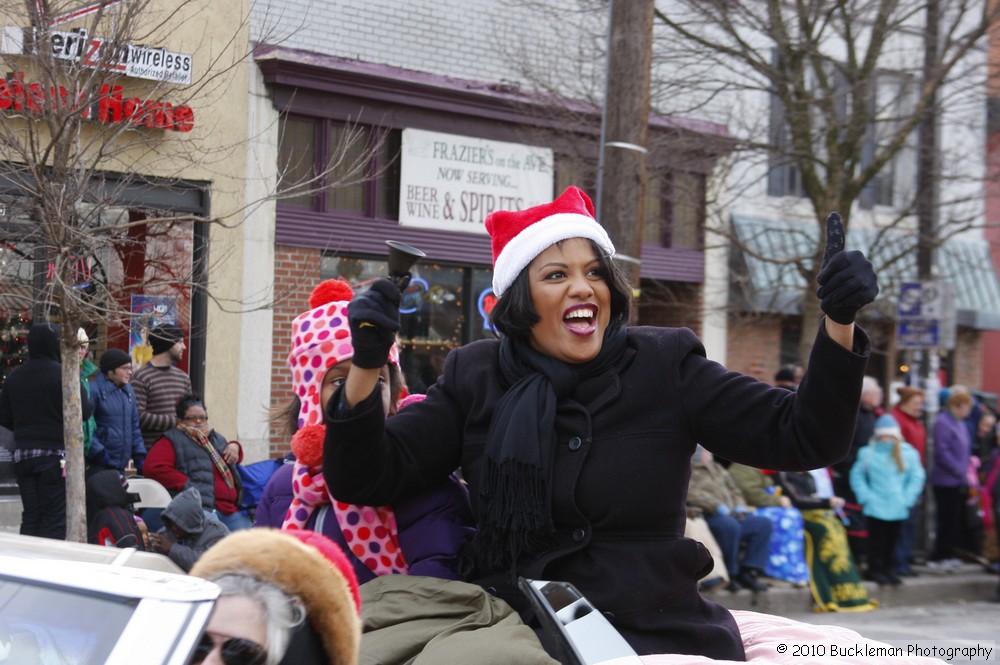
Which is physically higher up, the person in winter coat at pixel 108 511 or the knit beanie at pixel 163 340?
the knit beanie at pixel 163 340

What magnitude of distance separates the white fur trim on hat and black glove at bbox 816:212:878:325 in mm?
703

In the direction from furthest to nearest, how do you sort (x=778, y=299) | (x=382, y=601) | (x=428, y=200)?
(x=778, y=299), (x=428, y=200), (x=382, y=601)

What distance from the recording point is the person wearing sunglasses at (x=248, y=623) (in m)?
2.28

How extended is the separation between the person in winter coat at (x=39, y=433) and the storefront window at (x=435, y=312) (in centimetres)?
503

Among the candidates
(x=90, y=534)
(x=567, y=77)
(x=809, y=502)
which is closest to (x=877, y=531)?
(x=809, y=502)

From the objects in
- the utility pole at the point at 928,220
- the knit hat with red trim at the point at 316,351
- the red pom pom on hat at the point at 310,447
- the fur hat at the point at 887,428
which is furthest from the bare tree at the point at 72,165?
the utility pole at the point at 928,220

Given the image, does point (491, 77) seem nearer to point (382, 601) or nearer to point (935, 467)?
point (935, 467)

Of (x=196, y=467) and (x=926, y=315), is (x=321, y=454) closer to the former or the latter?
(x=196, y=467)

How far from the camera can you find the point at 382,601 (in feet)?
10.3

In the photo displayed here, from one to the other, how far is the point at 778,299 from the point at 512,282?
44.8 ft

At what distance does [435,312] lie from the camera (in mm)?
14359

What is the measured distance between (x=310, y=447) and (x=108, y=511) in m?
5.14

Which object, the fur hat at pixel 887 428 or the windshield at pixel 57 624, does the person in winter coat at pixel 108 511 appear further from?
the fur hat at pixel 887 428

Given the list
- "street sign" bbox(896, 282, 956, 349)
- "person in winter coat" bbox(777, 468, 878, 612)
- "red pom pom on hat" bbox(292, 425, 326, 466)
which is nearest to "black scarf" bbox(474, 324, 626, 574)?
"red pom pom on hat" bbox(292, 425, 326, 466)
